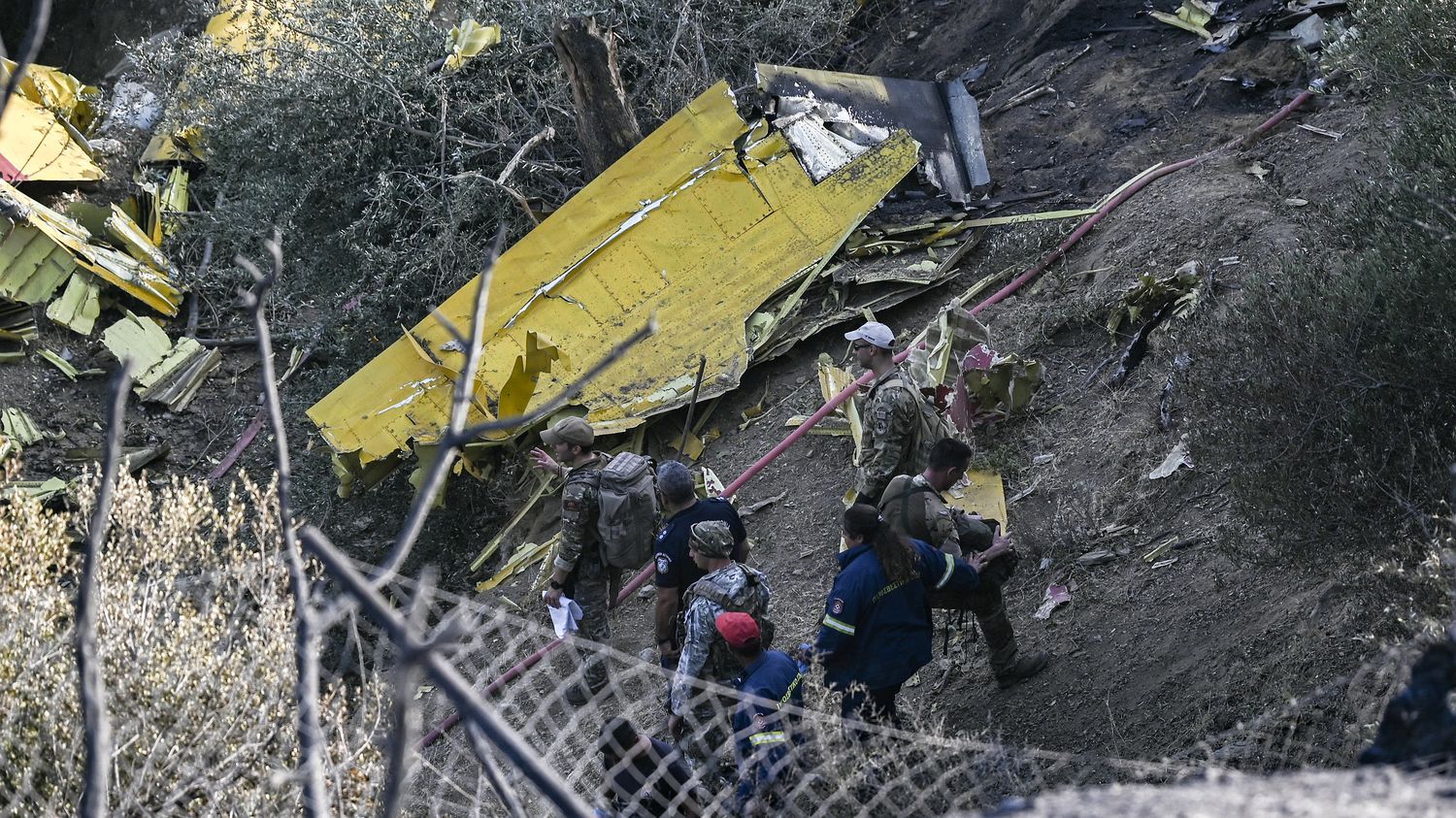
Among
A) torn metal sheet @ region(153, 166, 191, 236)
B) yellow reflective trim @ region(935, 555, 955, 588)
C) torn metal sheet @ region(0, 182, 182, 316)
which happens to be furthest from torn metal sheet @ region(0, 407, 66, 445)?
yellow reflective trim @ region(935, 555, 955, 588)

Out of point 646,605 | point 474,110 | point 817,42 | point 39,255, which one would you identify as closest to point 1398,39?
point 646,605

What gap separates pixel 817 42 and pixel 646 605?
6785 mm

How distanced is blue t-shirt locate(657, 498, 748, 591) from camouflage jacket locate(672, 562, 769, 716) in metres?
0.82

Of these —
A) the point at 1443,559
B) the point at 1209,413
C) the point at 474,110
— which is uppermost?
the point at 474,110

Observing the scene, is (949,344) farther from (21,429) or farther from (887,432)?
(21,429)

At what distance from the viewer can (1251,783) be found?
233cm

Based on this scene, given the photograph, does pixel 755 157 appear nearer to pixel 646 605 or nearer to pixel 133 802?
pixel 646 605

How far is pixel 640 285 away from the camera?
923 cm

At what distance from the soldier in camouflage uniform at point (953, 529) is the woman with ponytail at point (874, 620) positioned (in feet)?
1.44

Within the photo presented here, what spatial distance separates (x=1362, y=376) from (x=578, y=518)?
3768 mm

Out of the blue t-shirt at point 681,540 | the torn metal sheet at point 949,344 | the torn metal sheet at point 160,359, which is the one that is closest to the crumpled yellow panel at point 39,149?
the torn metal sheet at point 160,359

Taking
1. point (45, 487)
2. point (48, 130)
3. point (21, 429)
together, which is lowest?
point (45, 487)

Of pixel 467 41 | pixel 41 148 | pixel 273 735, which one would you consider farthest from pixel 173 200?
pixel 273 735

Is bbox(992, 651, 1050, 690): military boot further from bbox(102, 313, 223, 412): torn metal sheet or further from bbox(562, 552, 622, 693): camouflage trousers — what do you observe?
bbox(102, 313, 223, 412): torn metal sheet
